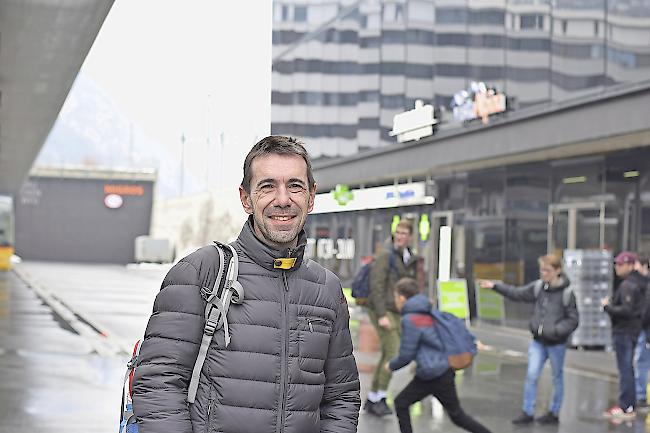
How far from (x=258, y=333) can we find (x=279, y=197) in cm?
43

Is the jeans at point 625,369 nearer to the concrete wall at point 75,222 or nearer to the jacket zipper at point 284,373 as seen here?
the jacket zipper at point 284,373

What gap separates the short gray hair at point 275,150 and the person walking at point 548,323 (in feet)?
25.7

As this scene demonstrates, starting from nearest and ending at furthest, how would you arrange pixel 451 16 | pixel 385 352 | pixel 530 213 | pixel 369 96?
pixel 385 352 < pixel 530 213 < pixel 451 16 < pixel 369 96

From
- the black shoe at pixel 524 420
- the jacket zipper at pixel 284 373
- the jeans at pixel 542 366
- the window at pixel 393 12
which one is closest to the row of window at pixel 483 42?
the window at pixel 393 12

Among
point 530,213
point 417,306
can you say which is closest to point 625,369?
point 417,306

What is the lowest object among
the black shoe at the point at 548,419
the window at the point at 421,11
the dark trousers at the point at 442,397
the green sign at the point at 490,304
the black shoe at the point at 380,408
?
the black shoe at the point at 548,419

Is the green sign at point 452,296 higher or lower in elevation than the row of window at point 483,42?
lower

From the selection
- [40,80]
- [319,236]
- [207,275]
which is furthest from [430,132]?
[207,275]

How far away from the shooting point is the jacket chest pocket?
3.56 metres

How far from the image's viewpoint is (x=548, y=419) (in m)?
11.5

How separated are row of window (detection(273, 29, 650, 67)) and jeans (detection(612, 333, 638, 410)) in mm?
7151

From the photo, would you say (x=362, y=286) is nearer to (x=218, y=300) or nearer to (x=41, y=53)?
(x=218, y=300)

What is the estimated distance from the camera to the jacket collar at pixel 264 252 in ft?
11.7

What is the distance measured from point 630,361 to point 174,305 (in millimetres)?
9967
